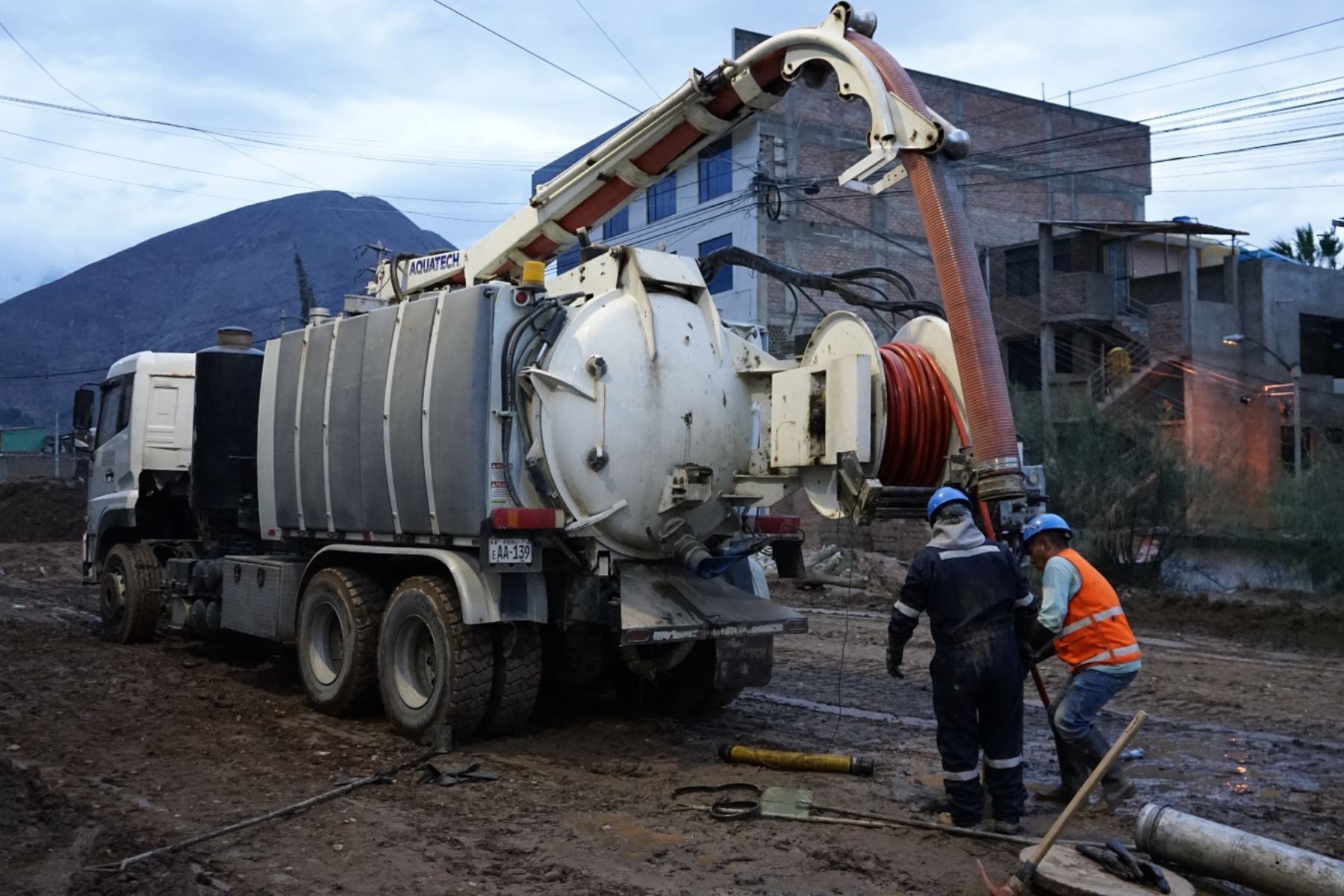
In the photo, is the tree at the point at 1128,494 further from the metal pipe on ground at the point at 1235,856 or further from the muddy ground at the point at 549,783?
the metal pipe on ground at the point at 1235,856

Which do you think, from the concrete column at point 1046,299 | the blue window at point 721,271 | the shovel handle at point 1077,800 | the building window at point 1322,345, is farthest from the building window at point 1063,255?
the shovel handle at point 1077,800

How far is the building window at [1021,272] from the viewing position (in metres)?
33.5

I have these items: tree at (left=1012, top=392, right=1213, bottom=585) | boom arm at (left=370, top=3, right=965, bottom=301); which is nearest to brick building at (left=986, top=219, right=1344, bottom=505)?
tree at (left=1012, top=392, right=1213, bottom=585)

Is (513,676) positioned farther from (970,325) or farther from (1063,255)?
(1063,255)

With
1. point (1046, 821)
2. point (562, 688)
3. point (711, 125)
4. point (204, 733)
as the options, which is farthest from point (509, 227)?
point (1046, 821)

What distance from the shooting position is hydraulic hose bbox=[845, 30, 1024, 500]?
667cm

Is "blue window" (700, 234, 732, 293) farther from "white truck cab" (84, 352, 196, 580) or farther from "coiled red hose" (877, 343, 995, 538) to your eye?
"coiled red hose" (877, 343, 995, 538)

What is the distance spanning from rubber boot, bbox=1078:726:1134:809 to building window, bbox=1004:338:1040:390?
2723 cm

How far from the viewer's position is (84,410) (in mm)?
13234

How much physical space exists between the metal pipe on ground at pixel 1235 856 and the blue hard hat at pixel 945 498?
67.7 inches

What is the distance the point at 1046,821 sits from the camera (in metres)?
6.44

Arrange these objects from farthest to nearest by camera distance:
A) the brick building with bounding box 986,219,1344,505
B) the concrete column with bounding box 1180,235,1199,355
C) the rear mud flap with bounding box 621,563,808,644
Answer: the concrete column with bounding box 1180,235,1199,355, the brick building with bounding box 986,219,1344,505, the rear mud flap with bounding box 621,563,808,644

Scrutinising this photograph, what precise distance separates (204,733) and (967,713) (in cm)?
527

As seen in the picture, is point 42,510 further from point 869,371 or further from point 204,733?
point 869,371
